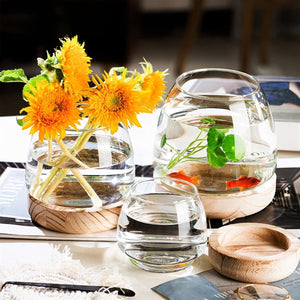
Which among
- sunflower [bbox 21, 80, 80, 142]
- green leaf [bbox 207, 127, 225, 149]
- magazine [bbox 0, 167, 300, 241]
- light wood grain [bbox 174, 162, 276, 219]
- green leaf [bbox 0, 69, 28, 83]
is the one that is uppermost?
green leaf [bbox 0, 69, 28, 83]

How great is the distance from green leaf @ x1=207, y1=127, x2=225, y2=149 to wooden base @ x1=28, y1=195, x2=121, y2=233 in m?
0.14

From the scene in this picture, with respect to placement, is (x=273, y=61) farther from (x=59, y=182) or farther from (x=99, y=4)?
(x=59, y=182)

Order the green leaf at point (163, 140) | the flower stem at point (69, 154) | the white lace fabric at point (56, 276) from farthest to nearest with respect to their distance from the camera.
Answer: the green leaf at point (163, 140) < the flower stem at point (69, 154) < the white lace fabric at point (56, 276)

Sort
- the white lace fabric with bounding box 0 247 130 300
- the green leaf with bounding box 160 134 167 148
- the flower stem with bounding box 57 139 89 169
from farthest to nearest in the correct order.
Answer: the green leaf with bounding box 160 134 167 148
the flower stem with bounding box 57 139 89 169
the white lace fabric with bounding box 0 247 130 300

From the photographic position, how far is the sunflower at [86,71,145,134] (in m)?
0.72

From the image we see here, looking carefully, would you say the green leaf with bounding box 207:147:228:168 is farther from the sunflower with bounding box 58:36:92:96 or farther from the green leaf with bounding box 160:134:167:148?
the sunflower with bounding box 58:36:92:96

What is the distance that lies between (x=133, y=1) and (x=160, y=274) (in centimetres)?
315

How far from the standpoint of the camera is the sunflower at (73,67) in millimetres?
719

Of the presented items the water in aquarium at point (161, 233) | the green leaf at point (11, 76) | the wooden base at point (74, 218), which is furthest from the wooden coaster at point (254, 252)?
the green leaf at point (11, 76)


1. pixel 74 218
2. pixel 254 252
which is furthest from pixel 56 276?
pixel 254 252

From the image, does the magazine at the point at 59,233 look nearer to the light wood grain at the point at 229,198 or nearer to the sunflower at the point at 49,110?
the light wood grain at the point at 229,198

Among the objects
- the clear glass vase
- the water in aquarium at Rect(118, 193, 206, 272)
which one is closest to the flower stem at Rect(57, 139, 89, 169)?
the clear glass vase

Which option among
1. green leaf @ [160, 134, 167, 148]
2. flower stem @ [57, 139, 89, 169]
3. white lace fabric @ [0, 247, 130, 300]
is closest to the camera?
white lace fabric @ [0, 247, 130, 300]

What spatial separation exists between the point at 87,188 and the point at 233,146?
0.64 ft
